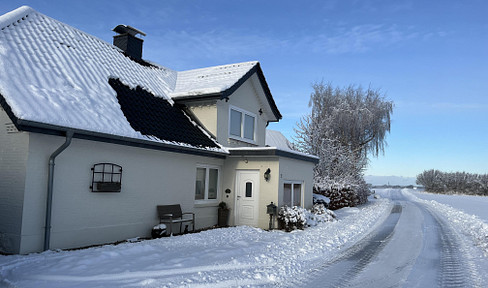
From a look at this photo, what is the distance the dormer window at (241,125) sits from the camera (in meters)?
14.9

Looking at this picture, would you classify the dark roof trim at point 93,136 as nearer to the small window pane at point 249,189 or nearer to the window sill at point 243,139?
the small window pane at point 249,189

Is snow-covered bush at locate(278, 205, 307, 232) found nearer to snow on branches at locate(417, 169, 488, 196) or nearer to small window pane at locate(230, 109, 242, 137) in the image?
small window pane at locate(230, 109, 242, 137)

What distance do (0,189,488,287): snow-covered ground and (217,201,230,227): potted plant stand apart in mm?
2661

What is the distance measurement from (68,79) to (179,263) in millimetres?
6296

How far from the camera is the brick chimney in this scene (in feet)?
52.6

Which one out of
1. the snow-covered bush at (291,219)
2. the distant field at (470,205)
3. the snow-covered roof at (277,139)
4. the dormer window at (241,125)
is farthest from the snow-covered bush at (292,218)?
the snow-covered roof at (277,139)

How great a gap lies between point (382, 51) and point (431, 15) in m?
2.62

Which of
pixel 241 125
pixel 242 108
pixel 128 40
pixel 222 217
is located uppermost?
pixel 128 40

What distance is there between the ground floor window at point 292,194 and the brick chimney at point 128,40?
9.07 metres

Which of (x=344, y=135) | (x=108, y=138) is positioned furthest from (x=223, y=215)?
(x=344, y=135)

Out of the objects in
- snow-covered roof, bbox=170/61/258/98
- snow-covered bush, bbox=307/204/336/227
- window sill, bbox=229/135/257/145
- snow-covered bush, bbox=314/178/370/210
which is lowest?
snow-covered bush, bbox=307/204/336/227

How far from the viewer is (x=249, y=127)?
639 inches

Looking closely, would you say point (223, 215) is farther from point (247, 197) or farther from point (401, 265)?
point (401, 265)

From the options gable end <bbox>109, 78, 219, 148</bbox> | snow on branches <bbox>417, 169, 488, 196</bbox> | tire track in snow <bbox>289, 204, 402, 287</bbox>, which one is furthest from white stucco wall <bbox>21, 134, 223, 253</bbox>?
snow on branches <bbox>417, 169, 488, 196</bbox>
